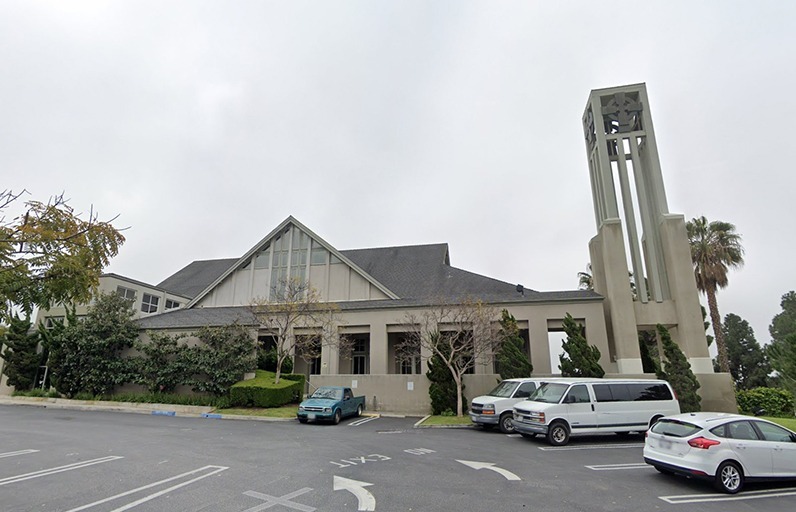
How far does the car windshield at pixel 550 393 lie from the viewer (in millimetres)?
13812

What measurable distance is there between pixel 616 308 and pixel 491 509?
19.7 metres

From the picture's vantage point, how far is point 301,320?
90.5ft

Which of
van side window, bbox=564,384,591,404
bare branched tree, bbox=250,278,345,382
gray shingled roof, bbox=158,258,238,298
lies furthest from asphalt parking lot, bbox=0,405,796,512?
gray shingled roof, bbox=158,258,238,298

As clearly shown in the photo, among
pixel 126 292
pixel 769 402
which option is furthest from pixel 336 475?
pixel 126 292

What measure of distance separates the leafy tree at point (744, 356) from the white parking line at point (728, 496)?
45932 millimetres

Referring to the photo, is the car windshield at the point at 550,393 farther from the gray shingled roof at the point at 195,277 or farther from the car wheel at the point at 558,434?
the gray shingled roof at the point at 195,277

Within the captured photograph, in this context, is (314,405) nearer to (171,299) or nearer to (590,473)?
(590,473)

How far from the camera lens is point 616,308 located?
2366cm

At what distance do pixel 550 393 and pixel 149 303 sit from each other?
112 ft

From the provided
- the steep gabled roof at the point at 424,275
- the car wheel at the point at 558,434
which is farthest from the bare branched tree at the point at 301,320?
the car wheel at the point at 558,434

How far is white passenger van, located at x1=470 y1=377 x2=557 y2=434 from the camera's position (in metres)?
16.2

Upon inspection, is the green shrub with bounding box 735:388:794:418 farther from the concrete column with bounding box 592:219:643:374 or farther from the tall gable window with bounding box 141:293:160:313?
the tall gable window with bounding box 141:293:160:313

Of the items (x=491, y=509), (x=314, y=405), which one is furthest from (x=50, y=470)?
(x=314, y=405)

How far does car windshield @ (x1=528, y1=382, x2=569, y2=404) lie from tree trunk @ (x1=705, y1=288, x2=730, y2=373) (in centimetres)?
2081
